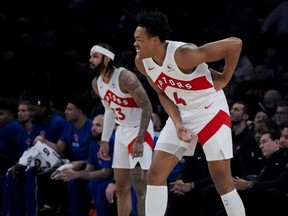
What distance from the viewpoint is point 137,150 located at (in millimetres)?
7715

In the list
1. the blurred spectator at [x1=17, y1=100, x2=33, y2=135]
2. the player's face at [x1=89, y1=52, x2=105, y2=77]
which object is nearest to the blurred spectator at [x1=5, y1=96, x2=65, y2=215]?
the blurred spectator at [x1=17, y1=100, x2=33, y2=135]

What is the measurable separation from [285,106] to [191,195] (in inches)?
62.2

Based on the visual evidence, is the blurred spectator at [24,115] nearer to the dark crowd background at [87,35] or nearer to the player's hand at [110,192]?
the dark crowd background at [87,35]

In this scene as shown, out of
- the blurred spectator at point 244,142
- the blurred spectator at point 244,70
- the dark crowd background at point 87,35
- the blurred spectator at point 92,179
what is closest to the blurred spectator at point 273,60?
the dark crowd background at point 87,35

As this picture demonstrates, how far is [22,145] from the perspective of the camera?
405 inches

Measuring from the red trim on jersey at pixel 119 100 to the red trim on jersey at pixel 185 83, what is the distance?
1489 mm

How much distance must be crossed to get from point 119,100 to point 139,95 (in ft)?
0.71

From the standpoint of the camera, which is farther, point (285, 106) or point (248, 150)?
point (285, 106)

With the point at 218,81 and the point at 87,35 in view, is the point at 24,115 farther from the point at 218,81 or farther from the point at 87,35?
the point at 218,81

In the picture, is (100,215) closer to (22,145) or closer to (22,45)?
(22,145)

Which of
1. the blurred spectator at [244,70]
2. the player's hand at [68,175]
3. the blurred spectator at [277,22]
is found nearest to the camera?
the player's hand at [68,175]

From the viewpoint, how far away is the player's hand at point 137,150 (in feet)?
25.3

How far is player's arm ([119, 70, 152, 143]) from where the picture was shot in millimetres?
7938

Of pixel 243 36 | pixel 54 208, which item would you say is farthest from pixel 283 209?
pixel 243 36
